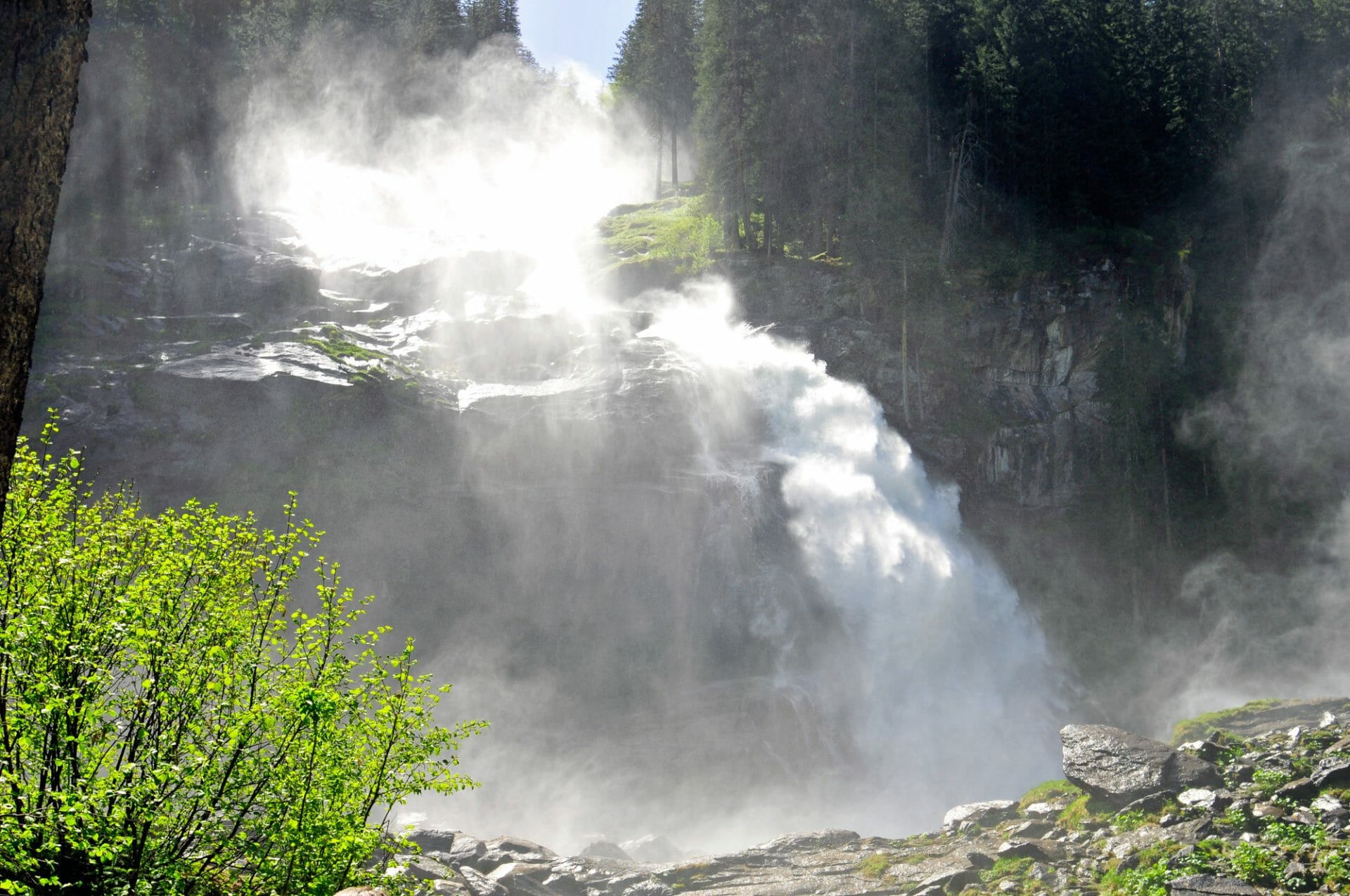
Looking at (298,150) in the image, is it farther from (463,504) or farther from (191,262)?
(463,504)

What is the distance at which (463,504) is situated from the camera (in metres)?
32.5

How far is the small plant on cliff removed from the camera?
803 centimetres

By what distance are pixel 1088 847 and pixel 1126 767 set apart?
8.04ft

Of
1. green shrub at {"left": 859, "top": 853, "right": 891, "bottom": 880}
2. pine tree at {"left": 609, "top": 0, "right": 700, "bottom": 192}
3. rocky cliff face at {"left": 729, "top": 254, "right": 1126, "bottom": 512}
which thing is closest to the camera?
green shrub at {"left": 859, "top": 853, "right": 891, "bottom": 880}

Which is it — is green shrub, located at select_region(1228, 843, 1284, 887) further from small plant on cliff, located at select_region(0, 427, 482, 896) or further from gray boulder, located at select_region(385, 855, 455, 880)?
gray boulder, located at select_region(385, 855, 455, 880)

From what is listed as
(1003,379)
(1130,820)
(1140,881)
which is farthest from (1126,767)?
(1003,379)

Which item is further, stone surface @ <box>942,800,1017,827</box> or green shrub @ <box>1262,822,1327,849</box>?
stone surface @ <box>942,800,1017,827</box>

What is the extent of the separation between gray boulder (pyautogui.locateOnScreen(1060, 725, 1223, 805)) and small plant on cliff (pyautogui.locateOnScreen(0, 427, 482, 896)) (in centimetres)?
1391

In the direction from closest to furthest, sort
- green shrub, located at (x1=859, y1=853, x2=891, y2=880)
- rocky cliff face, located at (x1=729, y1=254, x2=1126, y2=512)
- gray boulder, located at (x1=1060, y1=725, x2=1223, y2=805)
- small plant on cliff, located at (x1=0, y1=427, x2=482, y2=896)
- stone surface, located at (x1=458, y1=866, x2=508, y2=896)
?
small plant on cliff, located at (x1=0, y1=427, x2=482, y2=896) < stone surface, located at (x1=458, y1=866, x2=508, y2=896) < gray boulder, located at (x1=1060, y1=725, x2=1223, y2=805) < green shrub, located at (x1=859, y1=853, x2=891, y2=880) < rocky cliff face, located at (x1=729, y1=254, x2=1126, y2=512)

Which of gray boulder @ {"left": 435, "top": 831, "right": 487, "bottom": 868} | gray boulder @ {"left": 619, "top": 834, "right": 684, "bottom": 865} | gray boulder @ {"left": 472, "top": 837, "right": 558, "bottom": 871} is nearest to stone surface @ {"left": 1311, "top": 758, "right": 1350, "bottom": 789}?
gray boulder @ {"left": 472, "top": 837, "right": 558, "bottom": 871}

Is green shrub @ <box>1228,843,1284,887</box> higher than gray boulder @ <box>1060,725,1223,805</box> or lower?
higher

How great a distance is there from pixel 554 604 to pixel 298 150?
129 feet

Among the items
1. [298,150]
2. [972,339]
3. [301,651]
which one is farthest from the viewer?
[298,150]

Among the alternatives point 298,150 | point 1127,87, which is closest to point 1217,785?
point 1127,87
